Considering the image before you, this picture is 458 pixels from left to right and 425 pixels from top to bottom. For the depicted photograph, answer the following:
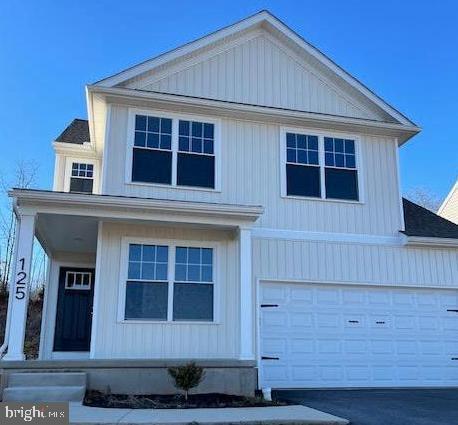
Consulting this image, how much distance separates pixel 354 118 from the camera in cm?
1245

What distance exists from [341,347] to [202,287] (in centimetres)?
320

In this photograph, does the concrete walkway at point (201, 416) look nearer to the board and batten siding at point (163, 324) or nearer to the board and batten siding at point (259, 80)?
the board and batten siding at point (163, 324)

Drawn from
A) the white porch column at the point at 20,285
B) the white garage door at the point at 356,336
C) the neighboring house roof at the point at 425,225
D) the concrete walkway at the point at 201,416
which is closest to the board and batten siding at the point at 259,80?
the neighboring house roof at the point at 425,225

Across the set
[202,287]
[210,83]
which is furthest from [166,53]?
[202,287]

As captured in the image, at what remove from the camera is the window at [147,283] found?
10.4 metres

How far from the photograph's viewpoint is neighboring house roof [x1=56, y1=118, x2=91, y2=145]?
45.4ft

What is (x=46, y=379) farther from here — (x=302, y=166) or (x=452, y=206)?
(x=452, y=206)

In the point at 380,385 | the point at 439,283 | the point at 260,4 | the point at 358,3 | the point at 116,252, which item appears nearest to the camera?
the point at 116,252

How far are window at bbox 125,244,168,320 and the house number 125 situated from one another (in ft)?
6.53

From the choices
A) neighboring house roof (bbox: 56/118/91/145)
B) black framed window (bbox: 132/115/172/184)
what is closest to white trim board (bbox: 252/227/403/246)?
black framed window (bbox: 132/115/172/184)

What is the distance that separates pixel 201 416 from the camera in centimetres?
721

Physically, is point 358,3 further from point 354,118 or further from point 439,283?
point 439,283

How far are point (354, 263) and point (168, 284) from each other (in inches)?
159

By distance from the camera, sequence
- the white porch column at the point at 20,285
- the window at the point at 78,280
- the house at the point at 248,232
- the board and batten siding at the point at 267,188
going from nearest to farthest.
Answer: the white porch column at the point at 20,285
the house at the point at 248,232
the board and batten siding at the point at 267,188
the window at the point at 78,280
